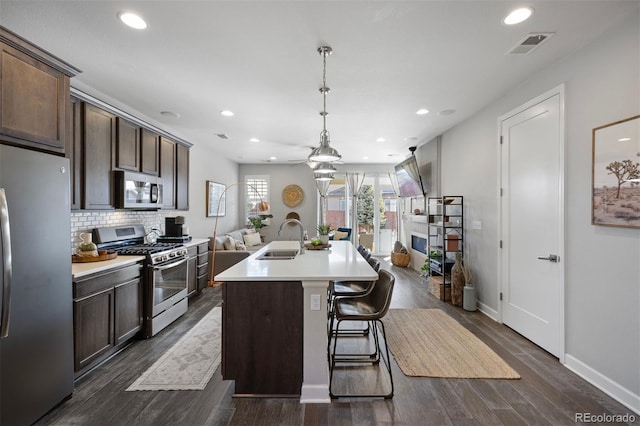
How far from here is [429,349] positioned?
2.99 meters

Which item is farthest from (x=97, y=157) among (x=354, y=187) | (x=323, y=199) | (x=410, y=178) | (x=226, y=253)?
(x=354, y=187)

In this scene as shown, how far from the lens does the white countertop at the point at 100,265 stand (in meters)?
2.38

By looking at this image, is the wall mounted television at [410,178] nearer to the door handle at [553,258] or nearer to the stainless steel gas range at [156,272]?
the door handle at [553,258]

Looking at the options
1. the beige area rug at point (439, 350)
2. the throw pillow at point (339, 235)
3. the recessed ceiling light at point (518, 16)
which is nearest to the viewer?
the recessed ceiling light at point (518, 16)

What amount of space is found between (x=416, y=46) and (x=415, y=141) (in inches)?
143

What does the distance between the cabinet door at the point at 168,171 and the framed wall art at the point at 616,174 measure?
15.8 feet

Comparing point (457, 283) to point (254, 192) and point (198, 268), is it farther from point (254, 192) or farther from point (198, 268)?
point (254, 192)

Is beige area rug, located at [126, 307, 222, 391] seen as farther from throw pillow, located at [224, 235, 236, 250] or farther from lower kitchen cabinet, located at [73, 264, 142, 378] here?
throw pillow, located at [224, 235, 236, 250]

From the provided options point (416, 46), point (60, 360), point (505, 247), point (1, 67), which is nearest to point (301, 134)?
point (416, 46)

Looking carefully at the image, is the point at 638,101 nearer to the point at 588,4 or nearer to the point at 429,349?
the point at 588,4

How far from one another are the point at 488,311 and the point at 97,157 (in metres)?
4.91

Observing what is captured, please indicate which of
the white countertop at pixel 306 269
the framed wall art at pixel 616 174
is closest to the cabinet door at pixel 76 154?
the white countertop at pixel 306 269

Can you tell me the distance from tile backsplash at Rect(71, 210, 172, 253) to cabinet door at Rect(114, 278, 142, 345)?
760 millimetres

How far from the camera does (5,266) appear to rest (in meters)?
1.56
